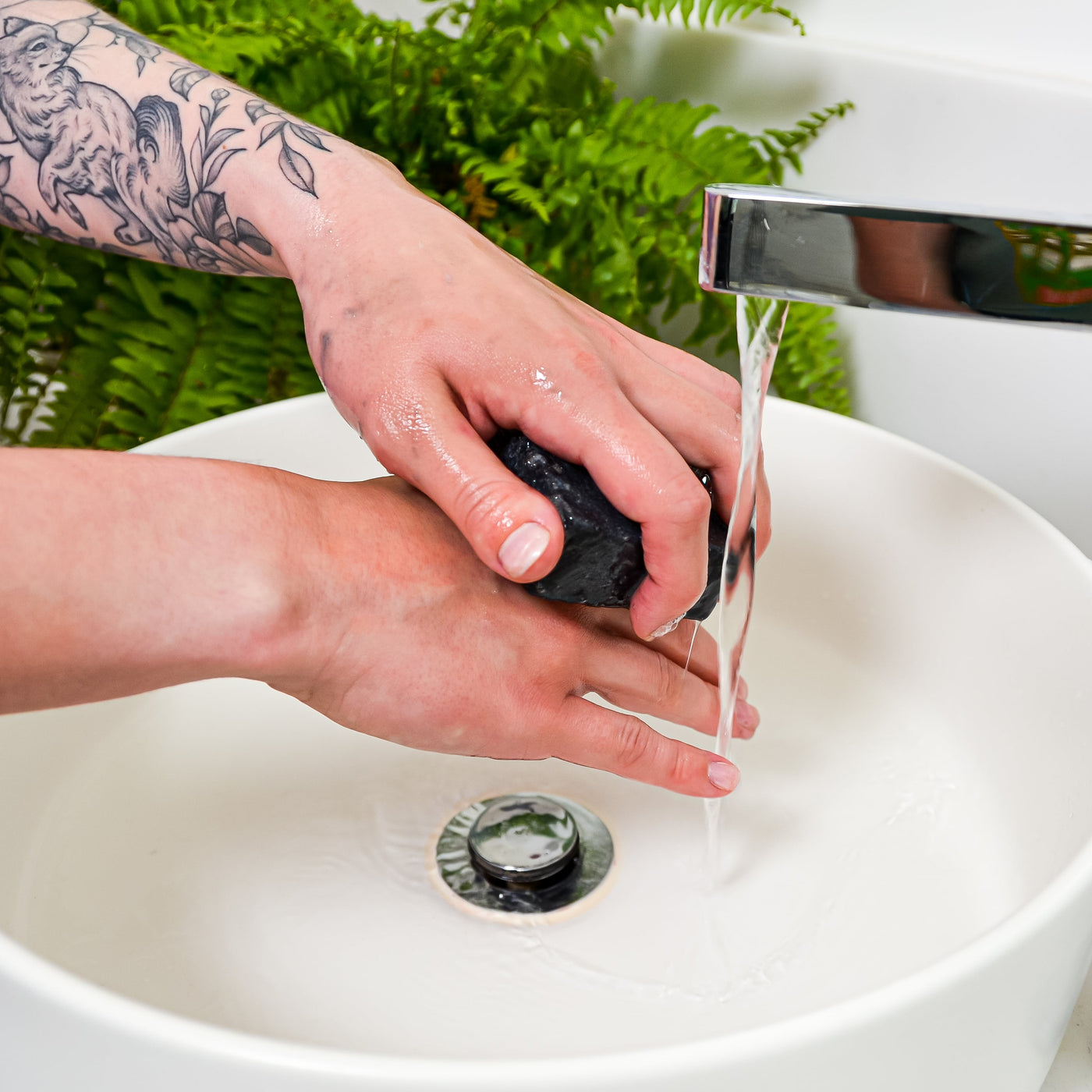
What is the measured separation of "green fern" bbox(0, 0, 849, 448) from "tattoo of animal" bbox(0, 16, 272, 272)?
0.16 meters

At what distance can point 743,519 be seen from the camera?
54cm

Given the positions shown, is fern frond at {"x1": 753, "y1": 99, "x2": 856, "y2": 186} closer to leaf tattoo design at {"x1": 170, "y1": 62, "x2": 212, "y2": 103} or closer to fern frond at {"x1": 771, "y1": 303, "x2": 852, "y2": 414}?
fern frond at {"x1": 771, "y1": 303, "x2": 852, "y2": 414}

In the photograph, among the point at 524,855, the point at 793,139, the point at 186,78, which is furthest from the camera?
the point at 793,139

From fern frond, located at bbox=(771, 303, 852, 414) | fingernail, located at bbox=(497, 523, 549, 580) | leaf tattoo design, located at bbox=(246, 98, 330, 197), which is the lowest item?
fern frond, located at bbox=(771, 303, 852, 414)

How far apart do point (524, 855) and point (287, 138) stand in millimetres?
437

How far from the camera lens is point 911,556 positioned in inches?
27.2

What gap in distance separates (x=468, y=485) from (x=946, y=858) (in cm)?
32

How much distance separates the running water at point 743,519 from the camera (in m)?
0.50

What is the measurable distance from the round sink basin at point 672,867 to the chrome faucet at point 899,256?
20 centimetres

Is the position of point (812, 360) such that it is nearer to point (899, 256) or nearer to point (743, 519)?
point (743, 519)

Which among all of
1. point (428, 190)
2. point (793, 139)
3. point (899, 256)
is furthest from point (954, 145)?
point (899, 256)

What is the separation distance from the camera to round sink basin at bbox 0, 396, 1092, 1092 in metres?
0.34

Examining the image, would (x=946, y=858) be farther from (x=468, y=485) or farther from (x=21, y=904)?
(x=21, y=904)

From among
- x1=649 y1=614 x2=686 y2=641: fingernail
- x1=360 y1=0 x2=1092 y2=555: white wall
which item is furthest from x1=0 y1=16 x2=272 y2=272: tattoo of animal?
x1=360 y1=0 x2=1092 y2=555: white wall
